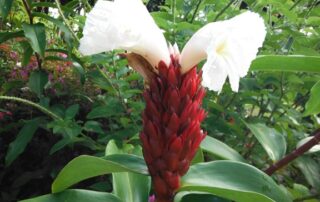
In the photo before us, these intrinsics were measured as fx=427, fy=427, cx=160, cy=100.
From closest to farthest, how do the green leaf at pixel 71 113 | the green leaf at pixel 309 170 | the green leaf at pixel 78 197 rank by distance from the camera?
the green leaf at pixel 78 197
the green leaf at pixel 309 170
the green leaf at pixel 71 113

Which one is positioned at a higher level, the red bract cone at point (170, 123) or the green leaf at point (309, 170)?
the red bract cone at point (170, 123)

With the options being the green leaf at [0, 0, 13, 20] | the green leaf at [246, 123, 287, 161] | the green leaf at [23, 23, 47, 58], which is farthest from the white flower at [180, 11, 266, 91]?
the green leaf at [0, 0, 13, 20]

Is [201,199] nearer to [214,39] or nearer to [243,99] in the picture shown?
[214,39]

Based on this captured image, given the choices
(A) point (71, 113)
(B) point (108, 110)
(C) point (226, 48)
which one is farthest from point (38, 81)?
(C) point (226, 48)

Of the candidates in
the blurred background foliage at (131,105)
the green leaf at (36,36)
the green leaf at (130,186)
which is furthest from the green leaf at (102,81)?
the green leaf at (130,186)

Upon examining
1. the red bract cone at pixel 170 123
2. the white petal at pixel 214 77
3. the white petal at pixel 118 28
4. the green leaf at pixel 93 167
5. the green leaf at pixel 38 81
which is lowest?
the green leaf at pixel 38 81

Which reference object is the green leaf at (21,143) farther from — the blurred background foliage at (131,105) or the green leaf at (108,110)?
the green leaf at (108,110)

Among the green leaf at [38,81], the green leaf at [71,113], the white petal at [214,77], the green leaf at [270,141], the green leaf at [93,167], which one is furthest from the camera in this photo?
the green leaf at [38,81]

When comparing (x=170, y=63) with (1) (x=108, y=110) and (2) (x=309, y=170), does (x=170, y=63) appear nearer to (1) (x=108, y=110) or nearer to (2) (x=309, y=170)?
(1) (x=108, y=110)
